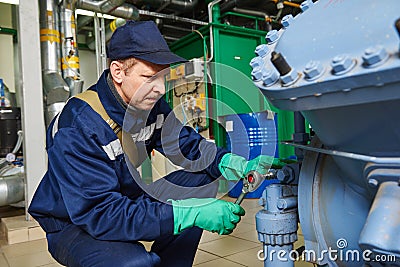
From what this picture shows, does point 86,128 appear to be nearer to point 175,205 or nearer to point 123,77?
point 123,77

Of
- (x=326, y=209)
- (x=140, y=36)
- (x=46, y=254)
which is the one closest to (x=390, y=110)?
(x=326, y=209)

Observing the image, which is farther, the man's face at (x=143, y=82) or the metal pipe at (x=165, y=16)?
the metal pipe at (x=165, y=16)

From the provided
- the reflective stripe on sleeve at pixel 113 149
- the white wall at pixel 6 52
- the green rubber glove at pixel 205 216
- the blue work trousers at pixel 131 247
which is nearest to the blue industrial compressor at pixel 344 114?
the green rubber glove at pixel 205 216

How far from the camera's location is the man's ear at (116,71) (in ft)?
3.32

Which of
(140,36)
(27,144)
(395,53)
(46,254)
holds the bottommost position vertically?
(46,254)

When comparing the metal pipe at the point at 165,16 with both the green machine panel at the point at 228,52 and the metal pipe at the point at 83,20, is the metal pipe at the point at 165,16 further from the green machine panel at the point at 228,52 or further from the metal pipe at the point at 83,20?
the metal pipe at the point at 83,20

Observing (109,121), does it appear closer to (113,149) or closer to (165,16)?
(113,149)

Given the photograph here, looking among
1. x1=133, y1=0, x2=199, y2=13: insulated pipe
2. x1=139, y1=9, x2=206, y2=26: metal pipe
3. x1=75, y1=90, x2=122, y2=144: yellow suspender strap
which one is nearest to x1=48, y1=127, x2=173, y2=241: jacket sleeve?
x1=75, y1=90, x2=122, y2=144: yellow suspender strap

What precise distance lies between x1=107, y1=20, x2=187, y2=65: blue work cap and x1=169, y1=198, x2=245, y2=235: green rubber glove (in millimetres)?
382

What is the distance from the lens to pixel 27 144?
82.4 inches

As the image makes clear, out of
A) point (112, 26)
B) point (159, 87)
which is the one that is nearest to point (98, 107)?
point (159, 87)

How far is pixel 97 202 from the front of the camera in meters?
0.85

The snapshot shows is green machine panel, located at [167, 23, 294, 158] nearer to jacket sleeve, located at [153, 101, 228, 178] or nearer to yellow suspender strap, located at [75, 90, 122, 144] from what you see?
jacket sleeve, located at [153, 101, 228, 178]

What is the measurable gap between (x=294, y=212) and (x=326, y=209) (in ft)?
0.27
